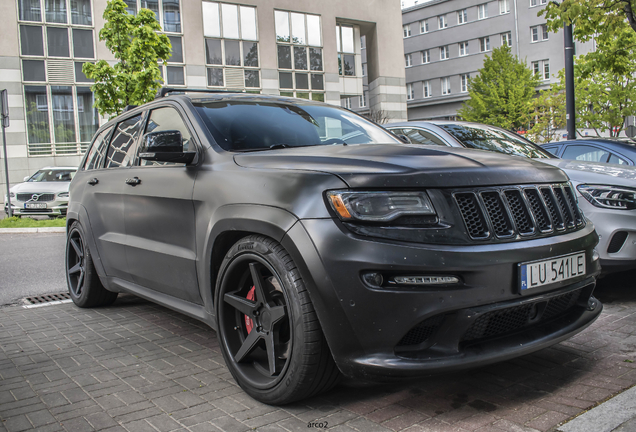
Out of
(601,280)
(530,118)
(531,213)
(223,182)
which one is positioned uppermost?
(530,118)

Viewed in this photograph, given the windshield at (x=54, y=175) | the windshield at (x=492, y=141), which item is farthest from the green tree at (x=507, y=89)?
the windshield at (x=492, y=141)

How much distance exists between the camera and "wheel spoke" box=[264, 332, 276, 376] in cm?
287

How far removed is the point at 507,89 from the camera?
45.4m

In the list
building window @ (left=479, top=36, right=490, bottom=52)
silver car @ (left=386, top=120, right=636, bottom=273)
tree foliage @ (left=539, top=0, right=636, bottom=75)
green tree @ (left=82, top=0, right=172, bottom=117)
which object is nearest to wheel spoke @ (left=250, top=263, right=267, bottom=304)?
silver car @ (left=386, top=120, right=636, bottom=273)

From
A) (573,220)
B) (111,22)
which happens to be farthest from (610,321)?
(111,22)

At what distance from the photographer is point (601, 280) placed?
575 cm

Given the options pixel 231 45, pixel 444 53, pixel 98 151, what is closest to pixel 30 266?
pixel 98 151

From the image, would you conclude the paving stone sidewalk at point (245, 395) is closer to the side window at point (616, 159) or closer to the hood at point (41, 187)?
the side window at point (616, 159)

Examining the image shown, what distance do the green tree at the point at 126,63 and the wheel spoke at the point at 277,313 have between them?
14233 mm

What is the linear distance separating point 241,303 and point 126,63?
48.8 ft

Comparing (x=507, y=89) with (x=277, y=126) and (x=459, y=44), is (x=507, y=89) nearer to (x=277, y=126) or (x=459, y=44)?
(x=459, y=44)

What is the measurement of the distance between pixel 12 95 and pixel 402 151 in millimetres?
27498

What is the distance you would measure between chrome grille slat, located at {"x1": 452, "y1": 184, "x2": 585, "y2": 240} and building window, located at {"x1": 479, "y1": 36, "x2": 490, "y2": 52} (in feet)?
201

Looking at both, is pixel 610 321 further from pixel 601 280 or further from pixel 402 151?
pixel 402 151
